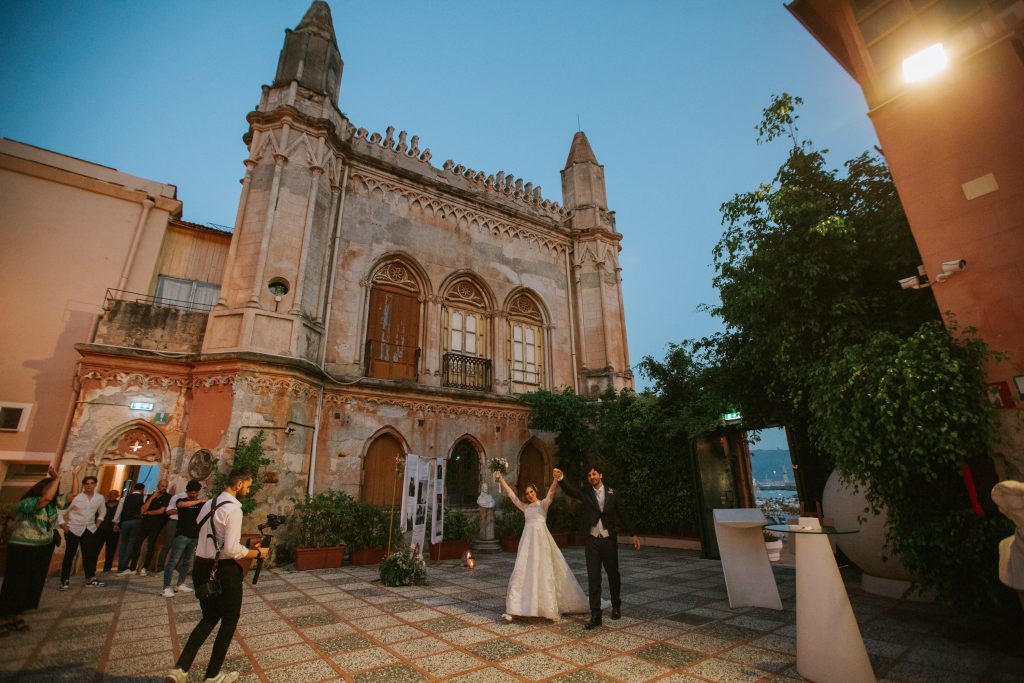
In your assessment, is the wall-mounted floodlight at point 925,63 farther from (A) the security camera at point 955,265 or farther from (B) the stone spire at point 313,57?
(B) the stone spire at point 313,57

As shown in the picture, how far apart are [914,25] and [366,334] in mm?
11803

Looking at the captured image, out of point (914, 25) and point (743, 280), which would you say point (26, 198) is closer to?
point (743, 280)

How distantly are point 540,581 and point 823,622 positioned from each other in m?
2.82

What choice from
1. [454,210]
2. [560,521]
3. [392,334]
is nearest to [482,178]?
[454,210]

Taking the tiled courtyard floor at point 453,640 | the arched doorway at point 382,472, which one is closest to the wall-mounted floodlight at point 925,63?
the tiled courtyard floor at point 453,640

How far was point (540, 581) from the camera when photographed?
5.31 m

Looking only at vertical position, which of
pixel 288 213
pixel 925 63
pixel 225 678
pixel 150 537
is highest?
pixel 288 213

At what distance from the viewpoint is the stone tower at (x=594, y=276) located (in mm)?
15117

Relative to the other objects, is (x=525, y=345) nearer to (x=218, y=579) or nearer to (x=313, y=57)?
(x=313, y=57)

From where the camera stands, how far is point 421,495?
10445 mm

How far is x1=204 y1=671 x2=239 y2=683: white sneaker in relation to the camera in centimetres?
333

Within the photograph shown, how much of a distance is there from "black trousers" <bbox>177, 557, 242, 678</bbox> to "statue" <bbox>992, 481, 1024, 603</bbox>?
5.72m

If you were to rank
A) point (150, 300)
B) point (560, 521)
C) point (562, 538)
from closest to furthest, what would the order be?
1. point (150, 300)
2. point (562, 538)
3. point (560, 521)

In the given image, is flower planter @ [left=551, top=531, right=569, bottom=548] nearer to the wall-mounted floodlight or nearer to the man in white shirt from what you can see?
the man in white shirt
